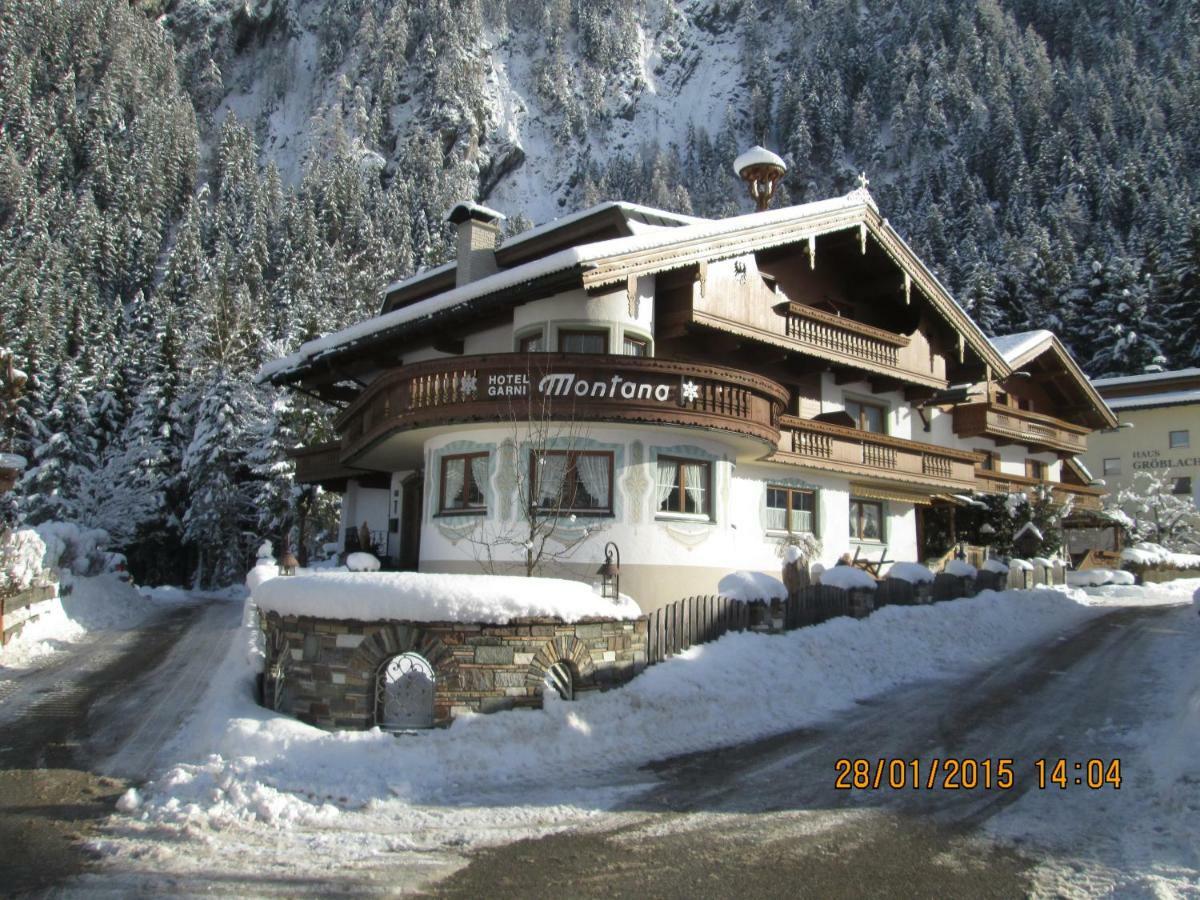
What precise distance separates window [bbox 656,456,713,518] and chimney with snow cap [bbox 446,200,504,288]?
10.4 meters

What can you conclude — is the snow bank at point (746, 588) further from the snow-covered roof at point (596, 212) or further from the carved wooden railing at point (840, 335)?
the snow-covered roof at point (596, 212)

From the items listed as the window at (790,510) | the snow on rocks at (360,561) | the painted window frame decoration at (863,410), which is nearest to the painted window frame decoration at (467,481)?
the snow on rocks at (360,561)

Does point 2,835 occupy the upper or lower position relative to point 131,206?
lower

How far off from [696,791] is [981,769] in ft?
11.2

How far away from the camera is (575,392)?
16.8m

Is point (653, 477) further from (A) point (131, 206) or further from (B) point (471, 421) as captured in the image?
(A) point (131, 206)

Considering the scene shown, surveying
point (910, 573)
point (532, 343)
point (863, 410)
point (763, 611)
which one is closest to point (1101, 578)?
point (863, 410)

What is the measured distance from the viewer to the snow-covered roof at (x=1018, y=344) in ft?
112

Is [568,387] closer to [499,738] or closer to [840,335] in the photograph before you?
[499,738]

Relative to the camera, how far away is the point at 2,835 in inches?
311

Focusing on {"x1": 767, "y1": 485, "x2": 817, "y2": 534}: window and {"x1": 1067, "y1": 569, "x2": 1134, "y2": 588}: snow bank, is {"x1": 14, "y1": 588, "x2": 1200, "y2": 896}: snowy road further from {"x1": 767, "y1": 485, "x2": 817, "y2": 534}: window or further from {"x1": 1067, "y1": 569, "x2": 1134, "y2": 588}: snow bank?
{"x1": 1067, "y1": 569, "x2": 1134, "y2": 588}: snow bank

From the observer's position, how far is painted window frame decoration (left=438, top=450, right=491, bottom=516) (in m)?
18.0

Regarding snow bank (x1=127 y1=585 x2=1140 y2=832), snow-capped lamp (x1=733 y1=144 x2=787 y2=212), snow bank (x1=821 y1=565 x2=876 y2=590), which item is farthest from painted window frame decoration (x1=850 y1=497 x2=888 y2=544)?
snow bank (x1=127 y1=585 x2=1140 y2=832)

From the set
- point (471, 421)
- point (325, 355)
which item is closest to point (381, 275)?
point (325, 355)
